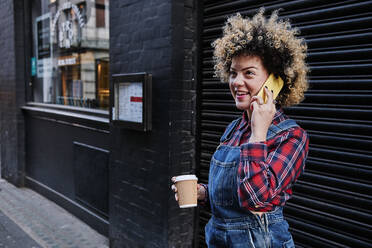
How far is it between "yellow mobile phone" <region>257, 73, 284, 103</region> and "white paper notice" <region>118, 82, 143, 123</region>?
2.28 meters

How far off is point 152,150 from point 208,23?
4.99ft

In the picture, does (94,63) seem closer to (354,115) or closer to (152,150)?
(152,150)

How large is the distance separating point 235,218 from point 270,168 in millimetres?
329

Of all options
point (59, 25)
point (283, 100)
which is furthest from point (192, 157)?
point (59, 25)

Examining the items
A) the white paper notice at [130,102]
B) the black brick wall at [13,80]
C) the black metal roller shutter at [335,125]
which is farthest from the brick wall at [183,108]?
the black brick wall at [13,80]

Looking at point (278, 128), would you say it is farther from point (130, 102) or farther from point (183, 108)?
point (130, 102)

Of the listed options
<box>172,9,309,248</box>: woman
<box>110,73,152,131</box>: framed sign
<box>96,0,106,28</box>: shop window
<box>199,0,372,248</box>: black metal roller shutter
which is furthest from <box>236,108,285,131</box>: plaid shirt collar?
<box>96,0,106,28</box>: shop window

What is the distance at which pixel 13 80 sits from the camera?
24.8 feet

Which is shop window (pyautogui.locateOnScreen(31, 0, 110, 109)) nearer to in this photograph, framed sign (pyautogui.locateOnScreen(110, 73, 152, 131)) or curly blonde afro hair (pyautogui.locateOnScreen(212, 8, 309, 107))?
framed sign (pyautogui.locateOnScreen(110, 73, 152, 131))

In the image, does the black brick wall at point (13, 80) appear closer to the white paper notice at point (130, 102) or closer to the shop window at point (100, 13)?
the shop window at point (100, 13)

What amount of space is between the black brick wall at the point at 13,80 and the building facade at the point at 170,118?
0.26ft

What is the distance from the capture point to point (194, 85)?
389 centimetres

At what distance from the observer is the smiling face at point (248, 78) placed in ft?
5.72

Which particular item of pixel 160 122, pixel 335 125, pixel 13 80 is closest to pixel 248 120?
pixel 335 125
